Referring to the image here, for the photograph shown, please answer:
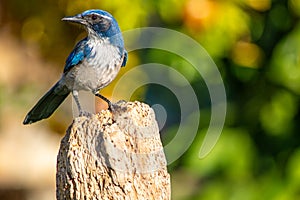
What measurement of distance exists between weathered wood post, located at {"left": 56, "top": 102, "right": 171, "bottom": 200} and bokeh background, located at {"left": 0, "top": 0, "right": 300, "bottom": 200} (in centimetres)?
262

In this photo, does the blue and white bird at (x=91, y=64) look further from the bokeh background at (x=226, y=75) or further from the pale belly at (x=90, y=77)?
the bokeh background at (x=226, y=75)

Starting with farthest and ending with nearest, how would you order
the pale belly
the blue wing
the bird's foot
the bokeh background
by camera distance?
1. the bokeh background
2. the blue wing
3. the pale belly
4. the bird's foot

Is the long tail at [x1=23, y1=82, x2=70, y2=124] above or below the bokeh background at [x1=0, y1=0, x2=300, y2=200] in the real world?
below

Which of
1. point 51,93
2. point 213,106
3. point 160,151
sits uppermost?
point 213,106

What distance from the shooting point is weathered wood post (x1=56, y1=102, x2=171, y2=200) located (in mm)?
2850

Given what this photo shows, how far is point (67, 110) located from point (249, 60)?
1.24 m

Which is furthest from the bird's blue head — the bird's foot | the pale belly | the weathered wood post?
the weathered wood post

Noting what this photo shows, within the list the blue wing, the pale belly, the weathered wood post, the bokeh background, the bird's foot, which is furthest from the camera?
the bokeh background

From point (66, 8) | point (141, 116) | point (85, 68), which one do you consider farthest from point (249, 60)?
point (141, 116)

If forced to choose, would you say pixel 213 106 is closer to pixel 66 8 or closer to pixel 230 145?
pixel 230 145

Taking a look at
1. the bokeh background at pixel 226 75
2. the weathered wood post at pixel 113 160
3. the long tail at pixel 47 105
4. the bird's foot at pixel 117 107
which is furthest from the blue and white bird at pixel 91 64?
the bokeh background at pixel 226 75

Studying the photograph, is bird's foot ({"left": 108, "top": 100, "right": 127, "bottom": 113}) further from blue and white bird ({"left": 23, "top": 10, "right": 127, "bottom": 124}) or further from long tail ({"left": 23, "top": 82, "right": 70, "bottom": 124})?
long tail ({"left": 23, "top": 82, "right": 70, "bottom": 124})

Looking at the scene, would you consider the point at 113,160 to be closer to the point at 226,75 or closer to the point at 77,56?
the point at 77,56

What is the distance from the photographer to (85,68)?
11.8 ft
